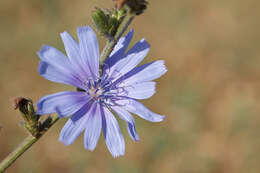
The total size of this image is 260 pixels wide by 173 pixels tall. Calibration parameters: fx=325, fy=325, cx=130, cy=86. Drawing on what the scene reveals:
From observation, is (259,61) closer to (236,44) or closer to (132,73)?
(236,44)

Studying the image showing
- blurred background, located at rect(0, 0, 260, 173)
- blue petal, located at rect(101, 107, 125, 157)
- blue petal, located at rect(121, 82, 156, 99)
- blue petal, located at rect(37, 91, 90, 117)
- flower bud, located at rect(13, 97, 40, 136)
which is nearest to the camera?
blue petal, located at rect(37, 91, 90, 117)

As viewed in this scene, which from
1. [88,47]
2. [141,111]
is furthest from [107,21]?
[141,111]

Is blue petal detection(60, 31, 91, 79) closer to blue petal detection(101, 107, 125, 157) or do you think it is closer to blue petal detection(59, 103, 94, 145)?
blue petal detection(59, 103, 94, 145)

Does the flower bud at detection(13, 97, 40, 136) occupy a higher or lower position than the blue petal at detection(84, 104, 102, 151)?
higher

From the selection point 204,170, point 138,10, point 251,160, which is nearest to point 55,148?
Answer: point 204,170

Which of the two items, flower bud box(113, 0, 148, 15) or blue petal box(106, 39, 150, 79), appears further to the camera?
blue petal box(106, 39, 150, 79)

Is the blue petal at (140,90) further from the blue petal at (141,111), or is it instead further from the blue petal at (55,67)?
the blue petal at (55,67)

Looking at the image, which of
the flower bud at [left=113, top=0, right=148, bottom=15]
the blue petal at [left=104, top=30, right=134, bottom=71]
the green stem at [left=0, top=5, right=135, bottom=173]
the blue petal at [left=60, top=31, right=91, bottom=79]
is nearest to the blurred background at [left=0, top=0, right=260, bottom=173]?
the blue petal at [left=104, top=30, right=134, bottom=71]

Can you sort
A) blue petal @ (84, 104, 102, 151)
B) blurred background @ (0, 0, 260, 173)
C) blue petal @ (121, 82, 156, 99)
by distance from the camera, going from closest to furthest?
1. blue petal @ (84, 104, 102, 151)
2. blue petal @ (121, 82, 156, 99)
3. blurred background @ (0, 0, 260, 173)
